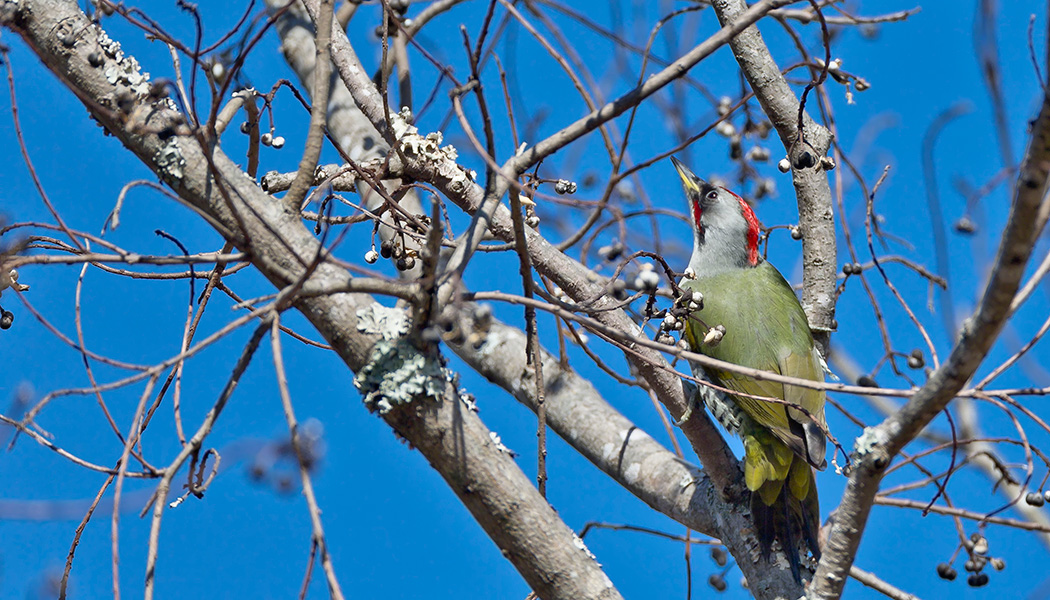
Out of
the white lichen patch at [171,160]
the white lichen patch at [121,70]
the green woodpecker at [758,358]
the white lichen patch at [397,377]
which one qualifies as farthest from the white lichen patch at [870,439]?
the white lichen patch at [121,70]

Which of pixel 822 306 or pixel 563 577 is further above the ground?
pixel 822 306

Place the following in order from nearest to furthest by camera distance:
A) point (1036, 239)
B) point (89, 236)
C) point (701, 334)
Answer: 1. point (1036, 239)
2. point (89, 236)
3. point (701, 334)

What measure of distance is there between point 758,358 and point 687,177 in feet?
5.42

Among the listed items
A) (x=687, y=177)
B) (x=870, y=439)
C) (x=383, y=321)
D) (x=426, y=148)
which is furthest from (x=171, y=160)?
(x=687, y=177)

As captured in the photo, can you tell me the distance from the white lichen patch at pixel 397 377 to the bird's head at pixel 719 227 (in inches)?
128

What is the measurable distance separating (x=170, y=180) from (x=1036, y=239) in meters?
2.06

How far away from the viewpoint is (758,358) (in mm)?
4234

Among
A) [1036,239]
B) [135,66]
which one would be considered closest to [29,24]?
[135,66]

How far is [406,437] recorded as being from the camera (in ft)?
7.17

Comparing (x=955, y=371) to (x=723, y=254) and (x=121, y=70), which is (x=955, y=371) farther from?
(x=723, y=254)

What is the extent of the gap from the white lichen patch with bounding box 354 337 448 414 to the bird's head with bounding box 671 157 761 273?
10.6 feet

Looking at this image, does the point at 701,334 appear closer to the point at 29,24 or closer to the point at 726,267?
the point at 726,267

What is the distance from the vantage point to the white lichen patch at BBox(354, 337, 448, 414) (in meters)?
2.09

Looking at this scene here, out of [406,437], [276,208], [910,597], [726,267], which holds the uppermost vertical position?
[726,267]
